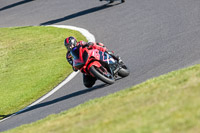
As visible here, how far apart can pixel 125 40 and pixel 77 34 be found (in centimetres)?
338

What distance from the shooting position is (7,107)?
13500mm

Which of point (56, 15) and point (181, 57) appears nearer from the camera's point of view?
point (181, 57)

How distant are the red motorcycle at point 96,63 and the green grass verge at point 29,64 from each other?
2.49 metres

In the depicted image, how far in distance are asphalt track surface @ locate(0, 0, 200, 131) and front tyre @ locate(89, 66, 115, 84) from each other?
197mm

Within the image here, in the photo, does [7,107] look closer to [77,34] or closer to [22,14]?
[77,34]

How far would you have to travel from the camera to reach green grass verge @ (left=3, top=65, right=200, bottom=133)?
5992mm

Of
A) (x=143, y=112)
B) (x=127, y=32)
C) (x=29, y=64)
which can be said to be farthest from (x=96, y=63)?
(x=29, y=64)

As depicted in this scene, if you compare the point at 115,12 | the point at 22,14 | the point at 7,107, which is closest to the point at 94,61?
the point at 7,107

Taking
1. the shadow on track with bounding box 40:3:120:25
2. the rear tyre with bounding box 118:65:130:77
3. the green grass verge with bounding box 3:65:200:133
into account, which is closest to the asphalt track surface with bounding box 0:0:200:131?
the shadow on track with bounding box 40:3:120:25

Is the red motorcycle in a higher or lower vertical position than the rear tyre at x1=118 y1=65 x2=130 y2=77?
higher

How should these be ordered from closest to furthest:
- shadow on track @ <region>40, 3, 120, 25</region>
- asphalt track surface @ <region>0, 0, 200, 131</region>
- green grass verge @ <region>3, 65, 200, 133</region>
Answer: green grass verge @ <region>3, 65, 200, 133</region> < asphalt track surface @ <region>0, 0, 200, 131</region> < shadow on track @ <region>40, 3, 120, 25</region>

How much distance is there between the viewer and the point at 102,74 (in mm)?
11703

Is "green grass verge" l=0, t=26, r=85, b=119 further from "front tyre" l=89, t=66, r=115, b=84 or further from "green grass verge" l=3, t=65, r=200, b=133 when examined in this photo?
"green grass verge" l=3, t=65, r=200, b=133

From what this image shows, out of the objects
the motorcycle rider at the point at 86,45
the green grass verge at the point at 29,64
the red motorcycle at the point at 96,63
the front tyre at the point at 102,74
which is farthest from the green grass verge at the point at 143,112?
the green grass verge at the point at 29,64
